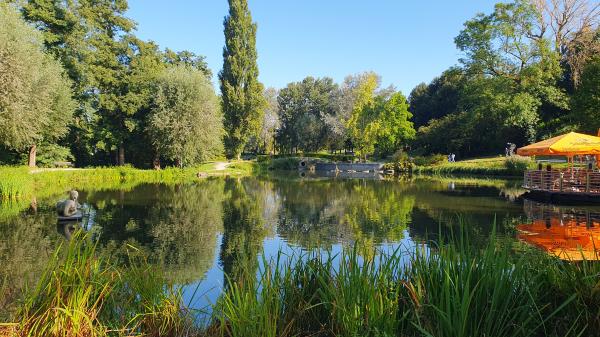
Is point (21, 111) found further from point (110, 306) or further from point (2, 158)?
point (110, 306)

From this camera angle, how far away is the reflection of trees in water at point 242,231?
866cm

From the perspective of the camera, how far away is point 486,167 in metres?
41.3

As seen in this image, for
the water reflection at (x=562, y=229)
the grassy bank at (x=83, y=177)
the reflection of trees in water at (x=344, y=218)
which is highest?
the grassy bank at (x=83, y=177)

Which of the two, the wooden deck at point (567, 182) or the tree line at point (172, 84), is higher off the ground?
the tree line at point (172, 84)

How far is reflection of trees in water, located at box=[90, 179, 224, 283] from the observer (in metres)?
9.27

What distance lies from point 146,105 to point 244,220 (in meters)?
28.6

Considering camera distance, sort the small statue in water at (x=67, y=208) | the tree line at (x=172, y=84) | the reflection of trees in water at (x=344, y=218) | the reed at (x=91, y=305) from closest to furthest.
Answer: the reed at (x=91, y=305) → the reflection of trees in water at (x=344, y=218) → the small statue in water at (x=67, y=208) → the tree line at (x=172, y=84)

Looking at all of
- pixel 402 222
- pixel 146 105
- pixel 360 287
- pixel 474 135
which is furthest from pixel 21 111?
pixel 474 135

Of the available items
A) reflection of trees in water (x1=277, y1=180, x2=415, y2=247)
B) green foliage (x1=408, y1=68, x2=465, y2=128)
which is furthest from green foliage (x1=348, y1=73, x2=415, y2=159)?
reflection of trees in water (x1=277, y1=180, x2=415, y2=247)

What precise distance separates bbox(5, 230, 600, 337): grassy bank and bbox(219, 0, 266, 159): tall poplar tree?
153 ft

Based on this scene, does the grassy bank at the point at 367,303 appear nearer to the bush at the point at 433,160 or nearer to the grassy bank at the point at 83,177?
the grassy bank at the point at 83,177

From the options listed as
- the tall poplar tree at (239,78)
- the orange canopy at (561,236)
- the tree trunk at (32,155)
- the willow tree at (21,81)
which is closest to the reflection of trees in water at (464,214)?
the orange canopy at (561,236)

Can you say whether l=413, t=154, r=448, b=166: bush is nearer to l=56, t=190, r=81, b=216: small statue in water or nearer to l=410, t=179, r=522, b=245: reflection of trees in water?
l=410, t=179, r=522, b=245: reflection of trees in water

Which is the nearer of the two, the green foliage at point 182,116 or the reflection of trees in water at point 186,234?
the reflection of trees in water at point 186,234
